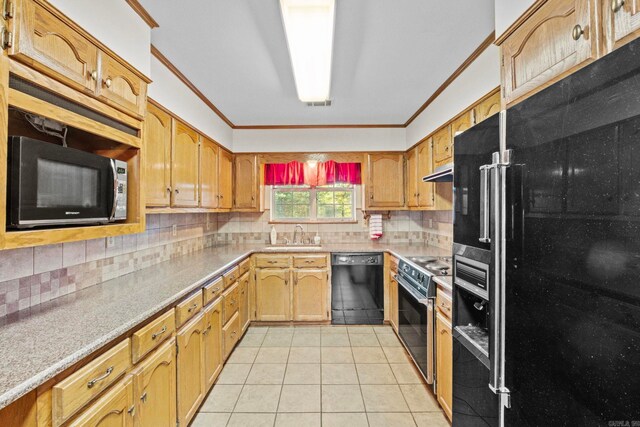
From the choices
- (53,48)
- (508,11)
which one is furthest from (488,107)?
(53,48)

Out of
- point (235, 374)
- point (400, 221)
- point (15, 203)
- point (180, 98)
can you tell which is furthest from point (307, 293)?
point (15, 203)

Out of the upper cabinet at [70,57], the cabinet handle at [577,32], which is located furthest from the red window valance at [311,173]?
the cabinet handle at [577,32]

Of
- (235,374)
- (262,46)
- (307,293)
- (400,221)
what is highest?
(262,46)

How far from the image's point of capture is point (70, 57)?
123cm

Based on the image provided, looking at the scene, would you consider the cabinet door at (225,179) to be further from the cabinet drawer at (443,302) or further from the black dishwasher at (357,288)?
the cabinet drawer at (443,302)

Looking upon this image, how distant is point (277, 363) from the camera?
8.77 feet

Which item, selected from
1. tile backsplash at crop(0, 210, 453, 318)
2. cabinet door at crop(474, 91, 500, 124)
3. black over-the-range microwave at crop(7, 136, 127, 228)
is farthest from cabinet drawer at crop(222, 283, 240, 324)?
cabinet door at crop(474, 91, 500, 124)

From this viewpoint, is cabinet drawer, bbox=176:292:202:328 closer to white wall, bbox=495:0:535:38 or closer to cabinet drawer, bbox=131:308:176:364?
cabinet drawer, bbox=131:308:176:364

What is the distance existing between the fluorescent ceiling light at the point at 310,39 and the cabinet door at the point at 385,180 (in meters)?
1.64

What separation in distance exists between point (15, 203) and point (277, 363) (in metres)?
2.27

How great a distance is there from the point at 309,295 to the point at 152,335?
7.33ft

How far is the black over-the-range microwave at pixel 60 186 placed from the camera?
100 centimetres

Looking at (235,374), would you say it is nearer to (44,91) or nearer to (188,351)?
(188,351)

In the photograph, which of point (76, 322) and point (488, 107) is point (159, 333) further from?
point (488, 107)
